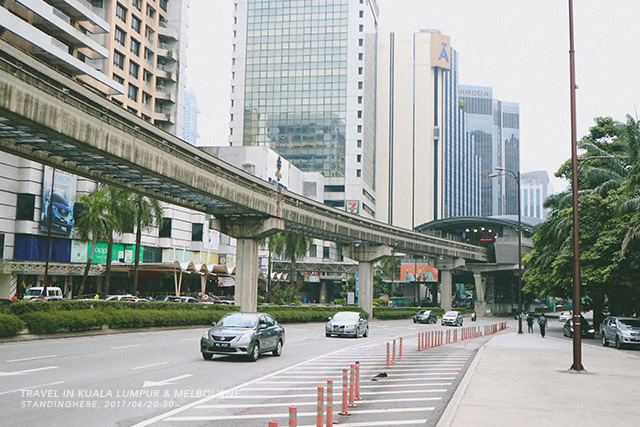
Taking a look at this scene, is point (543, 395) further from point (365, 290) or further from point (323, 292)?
point (323, 292)

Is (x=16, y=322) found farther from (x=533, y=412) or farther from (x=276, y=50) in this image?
(x=276, y=50)

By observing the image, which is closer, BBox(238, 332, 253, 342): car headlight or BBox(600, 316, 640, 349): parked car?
BBox(238, 332, 253, 342): car headlight

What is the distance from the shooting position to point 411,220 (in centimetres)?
18838

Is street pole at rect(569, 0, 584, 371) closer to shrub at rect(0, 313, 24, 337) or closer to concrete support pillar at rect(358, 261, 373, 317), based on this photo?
shrub at rect(0, 313, 24, 337)

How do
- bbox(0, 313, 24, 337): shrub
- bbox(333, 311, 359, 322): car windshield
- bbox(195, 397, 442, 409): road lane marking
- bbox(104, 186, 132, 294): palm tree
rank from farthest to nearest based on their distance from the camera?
bbox(104, 186, 132, 294): palm tree, bbox(333, 311, 359, 322): car windshield, bbox(0, 313, 24, 337): shrub, bbox(195, 397, 442, 409): road lane marking

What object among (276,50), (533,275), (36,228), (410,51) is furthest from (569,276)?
(410,51)

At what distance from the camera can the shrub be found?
946 inches

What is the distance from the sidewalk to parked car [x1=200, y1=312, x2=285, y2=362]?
22.5ft

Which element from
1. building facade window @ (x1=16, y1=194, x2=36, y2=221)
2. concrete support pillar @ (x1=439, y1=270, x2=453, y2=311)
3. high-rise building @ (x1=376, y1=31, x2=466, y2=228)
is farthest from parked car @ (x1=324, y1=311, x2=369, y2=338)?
high-rise building @ (x1=376, y1=31, x2=466, y2=228)

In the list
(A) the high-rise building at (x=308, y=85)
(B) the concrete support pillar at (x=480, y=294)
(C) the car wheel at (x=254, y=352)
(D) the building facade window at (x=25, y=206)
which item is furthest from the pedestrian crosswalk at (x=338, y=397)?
(A) the high-rise building at (x=308, y=85)

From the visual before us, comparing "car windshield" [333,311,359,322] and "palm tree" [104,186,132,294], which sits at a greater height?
"palm tree" [104,186,132,294]

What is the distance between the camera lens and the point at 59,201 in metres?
58.8

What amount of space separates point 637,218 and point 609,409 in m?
23.6

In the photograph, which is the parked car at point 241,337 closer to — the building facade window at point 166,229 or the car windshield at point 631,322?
the car windshield at point 631,322
